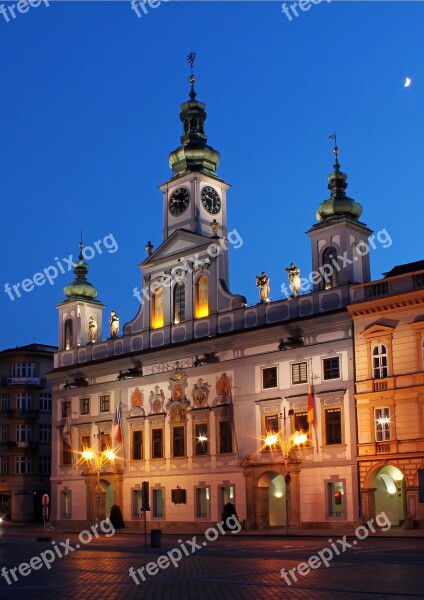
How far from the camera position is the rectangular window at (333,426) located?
4903 cm

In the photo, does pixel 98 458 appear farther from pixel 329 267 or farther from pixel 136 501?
pixel 329 267

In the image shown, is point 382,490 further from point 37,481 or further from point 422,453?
point 37,481

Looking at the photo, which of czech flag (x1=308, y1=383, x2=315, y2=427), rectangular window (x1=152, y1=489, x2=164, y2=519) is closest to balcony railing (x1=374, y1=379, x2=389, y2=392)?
czech flag (x1=308, y1=383, x2=315, y2=427)

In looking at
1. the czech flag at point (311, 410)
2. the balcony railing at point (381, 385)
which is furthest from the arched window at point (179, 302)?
the balcony railing at point (381, 385)

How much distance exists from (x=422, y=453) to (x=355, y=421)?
4.51 m

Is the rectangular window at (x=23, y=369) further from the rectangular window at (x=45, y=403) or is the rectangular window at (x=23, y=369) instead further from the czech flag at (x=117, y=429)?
the czech flag at (x=117, y=429)

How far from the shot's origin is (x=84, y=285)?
70375 millimetres

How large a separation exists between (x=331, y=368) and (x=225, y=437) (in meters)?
8.95

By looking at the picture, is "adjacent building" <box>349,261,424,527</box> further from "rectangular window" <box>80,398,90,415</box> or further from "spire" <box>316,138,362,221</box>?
"rectangular window" <box>80,398,90,415</box>

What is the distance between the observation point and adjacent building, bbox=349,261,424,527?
4528 cm

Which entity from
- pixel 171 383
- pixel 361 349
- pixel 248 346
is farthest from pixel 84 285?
pixel 361 349

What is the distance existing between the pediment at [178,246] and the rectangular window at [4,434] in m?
27.4

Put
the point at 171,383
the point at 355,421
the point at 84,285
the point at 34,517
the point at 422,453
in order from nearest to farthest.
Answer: the point at 422,453 < the point at 355,421 < the point at 171,383 < the point at 84,285 < the point at 34,517

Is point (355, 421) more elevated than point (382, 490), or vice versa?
point (355, 421)
